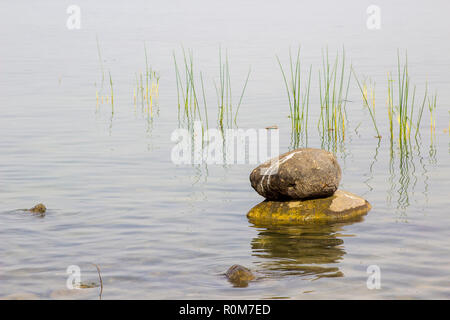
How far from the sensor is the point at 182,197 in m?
13.3

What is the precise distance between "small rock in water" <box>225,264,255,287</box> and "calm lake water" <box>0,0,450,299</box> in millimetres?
111

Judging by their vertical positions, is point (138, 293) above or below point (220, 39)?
below

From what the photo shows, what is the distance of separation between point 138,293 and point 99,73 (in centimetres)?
2191

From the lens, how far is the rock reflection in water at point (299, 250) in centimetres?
925

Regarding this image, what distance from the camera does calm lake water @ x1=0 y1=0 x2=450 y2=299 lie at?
904 centimetres

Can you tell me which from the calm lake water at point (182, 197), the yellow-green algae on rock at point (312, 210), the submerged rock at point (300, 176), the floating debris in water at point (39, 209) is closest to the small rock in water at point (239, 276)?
the calm lake water at point (182, 197)

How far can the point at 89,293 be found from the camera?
8.53 metres

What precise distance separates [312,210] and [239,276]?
3164mm

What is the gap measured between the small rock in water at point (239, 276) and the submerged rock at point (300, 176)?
2973mm
